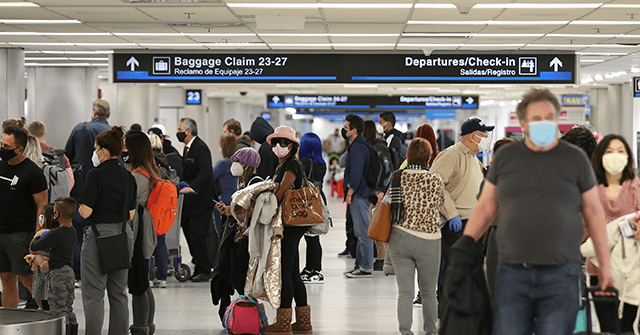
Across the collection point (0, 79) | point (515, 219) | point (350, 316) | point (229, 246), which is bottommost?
point (350, 316)

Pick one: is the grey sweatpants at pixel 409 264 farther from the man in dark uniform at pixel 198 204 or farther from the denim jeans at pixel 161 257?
the man in dark uniform at pixel 198 204

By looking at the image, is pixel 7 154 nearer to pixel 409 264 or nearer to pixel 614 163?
pixel 409 264

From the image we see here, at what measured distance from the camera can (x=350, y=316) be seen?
6492 mm

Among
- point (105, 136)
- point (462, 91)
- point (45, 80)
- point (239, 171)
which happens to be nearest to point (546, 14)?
point (239, 171)

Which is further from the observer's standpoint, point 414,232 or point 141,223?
point 141,223

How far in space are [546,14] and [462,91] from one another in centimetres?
1582

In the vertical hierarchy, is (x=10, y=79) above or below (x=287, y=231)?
above

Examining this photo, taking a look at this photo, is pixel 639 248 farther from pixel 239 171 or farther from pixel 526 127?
pixel 239 171

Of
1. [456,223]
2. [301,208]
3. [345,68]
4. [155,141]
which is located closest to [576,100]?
[345,68]

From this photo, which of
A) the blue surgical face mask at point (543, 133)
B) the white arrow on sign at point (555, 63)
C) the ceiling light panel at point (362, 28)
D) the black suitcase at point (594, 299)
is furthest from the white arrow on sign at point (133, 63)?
the blue surgical face mask at point (543, 133)

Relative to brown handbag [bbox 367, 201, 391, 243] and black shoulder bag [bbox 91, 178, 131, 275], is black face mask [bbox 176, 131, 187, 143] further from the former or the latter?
brown handbag [bbox 367, 201, 391, 243]

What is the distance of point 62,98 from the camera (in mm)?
14102

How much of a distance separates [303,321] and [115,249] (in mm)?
1647

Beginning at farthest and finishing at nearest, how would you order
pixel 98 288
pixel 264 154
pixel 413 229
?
pixel 264 154 < pixel 413 229 < pixel 98 288
